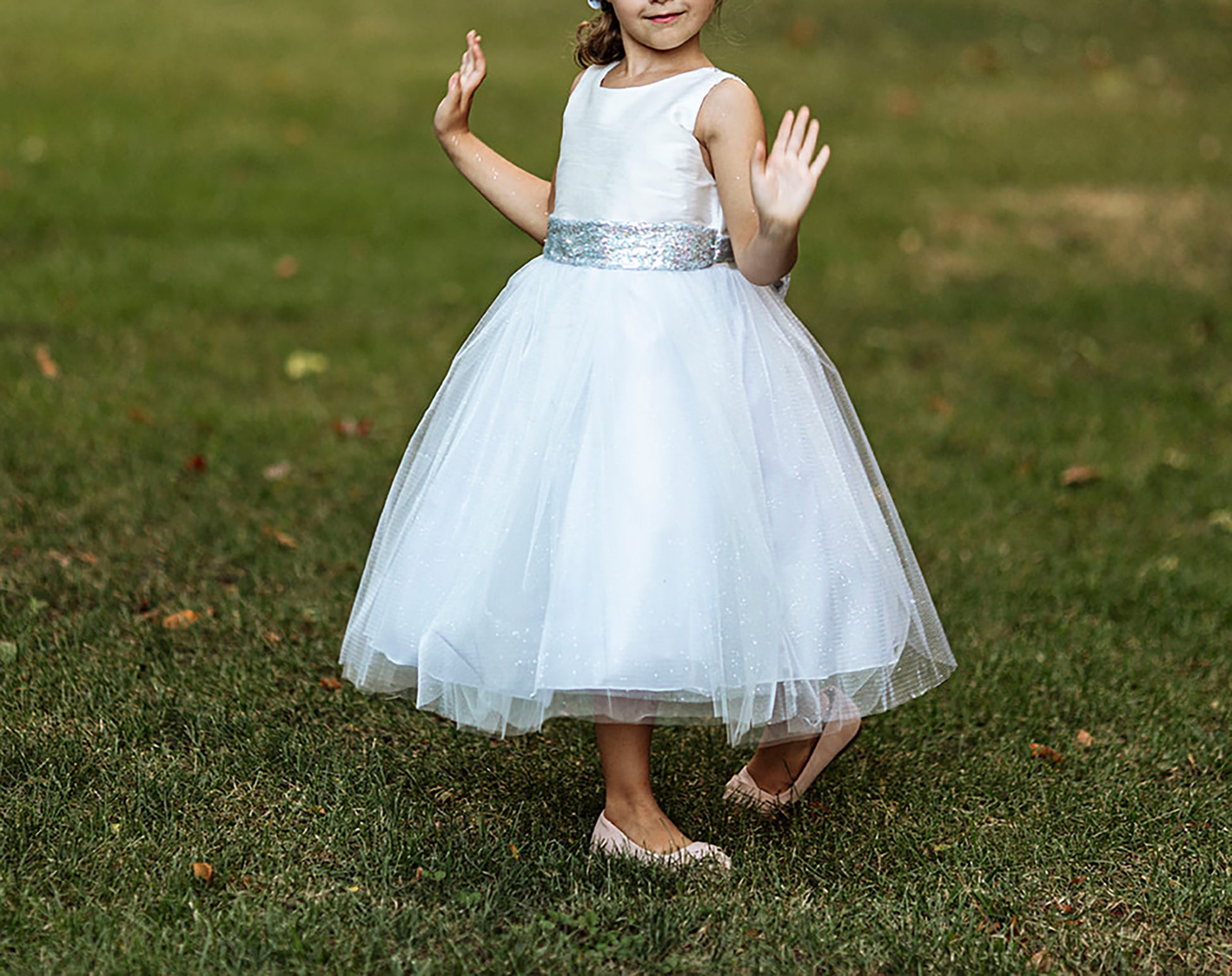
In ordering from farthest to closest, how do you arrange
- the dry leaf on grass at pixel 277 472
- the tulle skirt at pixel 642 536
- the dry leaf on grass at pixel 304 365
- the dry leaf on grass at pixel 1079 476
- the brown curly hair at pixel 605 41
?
the dry leaf on grass at pixel 304 365, the dry leaf on grass at pixel 1079 476, the dry leaf on grass at pixel 277 472, the brown curly hair at pixel 605 41, the tulle skirt at pixel 642 536

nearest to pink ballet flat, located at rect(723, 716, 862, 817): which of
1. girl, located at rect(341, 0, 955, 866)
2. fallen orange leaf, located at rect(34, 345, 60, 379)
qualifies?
girl, located at rect(341, 0, 955, 866)

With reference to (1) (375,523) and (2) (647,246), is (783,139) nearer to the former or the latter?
(2) (647,246)

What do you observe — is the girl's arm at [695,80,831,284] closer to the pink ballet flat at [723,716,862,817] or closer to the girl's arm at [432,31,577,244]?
the girl's arm at [432,31,577,244]

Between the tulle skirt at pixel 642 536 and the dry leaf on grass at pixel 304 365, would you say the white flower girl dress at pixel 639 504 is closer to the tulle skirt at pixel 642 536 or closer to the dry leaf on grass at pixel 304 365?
the tulle skirt at pixel 642 536

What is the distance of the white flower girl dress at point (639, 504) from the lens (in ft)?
8.48

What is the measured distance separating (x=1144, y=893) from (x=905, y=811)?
496mm

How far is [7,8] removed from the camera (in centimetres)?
1253

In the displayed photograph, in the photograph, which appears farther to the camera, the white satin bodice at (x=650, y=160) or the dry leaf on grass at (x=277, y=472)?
the dry leaf on grass at (x=277, y=472)

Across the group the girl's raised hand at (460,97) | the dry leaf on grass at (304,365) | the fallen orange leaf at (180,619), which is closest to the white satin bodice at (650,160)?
the girl's raised hand at (460,97)

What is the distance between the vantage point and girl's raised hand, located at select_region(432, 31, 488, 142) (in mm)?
3127

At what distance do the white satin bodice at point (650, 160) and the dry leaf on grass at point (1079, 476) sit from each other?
9.01ft

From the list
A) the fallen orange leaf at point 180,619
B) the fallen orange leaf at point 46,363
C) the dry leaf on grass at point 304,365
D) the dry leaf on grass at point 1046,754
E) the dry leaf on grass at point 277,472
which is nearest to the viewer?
the dry leaf on grass at point 1046,754

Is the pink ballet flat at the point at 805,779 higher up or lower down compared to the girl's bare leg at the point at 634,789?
lower down

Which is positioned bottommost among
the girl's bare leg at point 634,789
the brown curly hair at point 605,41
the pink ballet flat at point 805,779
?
the pink ballet flat at point 805,779
